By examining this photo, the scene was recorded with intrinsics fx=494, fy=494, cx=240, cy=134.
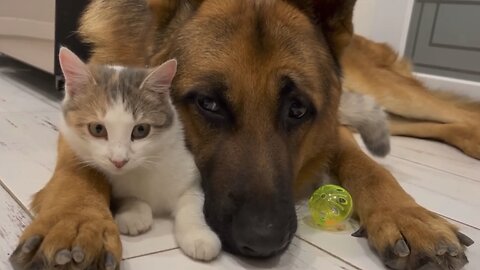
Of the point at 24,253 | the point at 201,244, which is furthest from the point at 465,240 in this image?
the point at 24,253

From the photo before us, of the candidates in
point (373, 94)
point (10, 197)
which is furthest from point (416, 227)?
point (373, 94)

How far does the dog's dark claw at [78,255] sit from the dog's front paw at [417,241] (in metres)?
0.64

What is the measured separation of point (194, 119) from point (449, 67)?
235 centimetres

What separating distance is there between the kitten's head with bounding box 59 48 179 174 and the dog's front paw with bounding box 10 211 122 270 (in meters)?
0.15

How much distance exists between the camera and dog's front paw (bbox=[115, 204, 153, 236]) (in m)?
1.09

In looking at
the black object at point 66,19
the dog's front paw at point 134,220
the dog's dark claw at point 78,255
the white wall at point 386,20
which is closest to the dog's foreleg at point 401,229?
the dog's front paw at point 134,220

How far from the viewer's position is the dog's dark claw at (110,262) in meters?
0.88

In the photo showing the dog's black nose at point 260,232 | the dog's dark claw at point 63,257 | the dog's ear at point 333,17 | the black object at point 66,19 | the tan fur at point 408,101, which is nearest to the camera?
the dog's dark claw at point 63,257

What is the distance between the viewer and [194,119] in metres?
1.23

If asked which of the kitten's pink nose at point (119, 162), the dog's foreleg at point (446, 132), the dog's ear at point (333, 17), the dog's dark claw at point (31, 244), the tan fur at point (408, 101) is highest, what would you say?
the dog's ear at point (333, 17)

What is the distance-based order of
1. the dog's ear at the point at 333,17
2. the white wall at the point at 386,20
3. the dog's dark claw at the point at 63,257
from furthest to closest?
the white wall at the point at 386,20
the dog's ear at the point at 333,17
the dog's dark claw at the point at 63,257

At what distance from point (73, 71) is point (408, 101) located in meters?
1.89

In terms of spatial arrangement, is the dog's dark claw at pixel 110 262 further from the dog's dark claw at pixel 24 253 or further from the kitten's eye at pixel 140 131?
the kitten's eye at pixel 140 131

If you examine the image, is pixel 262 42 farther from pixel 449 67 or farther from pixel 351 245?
pixel 449 67
